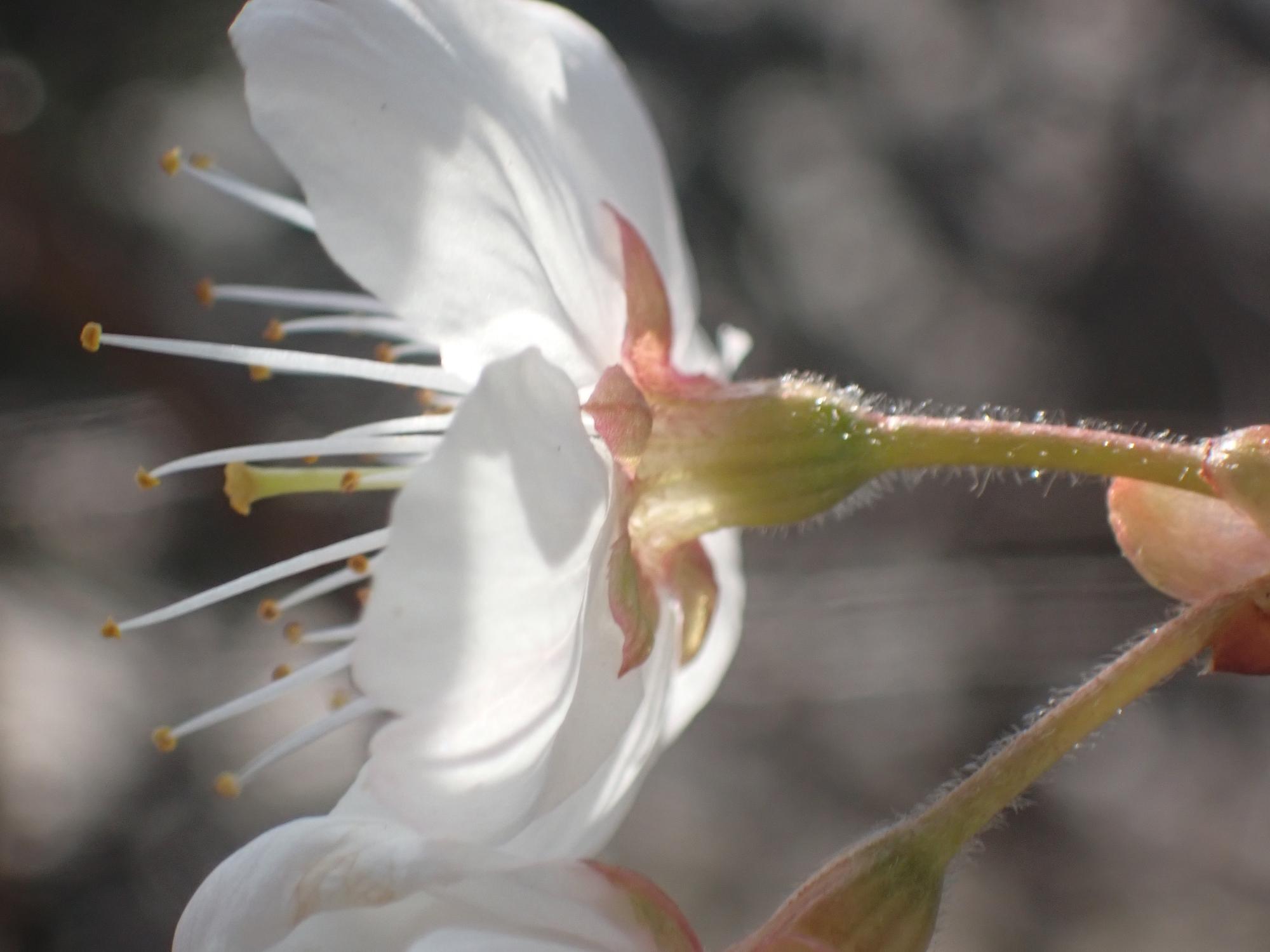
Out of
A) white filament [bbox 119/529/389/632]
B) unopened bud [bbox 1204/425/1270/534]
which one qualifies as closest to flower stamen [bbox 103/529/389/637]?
white filament [bbox 119/529/389/632]

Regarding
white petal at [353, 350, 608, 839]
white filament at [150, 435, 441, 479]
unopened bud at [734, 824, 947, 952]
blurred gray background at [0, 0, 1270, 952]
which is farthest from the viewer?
blurred gray background at [0, 0, 1270, 952]

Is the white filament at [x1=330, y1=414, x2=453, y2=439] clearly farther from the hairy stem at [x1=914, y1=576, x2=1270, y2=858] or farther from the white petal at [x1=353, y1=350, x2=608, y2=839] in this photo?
the hairy stem at [x1=914, y1=576, x2=1270, y2=858]

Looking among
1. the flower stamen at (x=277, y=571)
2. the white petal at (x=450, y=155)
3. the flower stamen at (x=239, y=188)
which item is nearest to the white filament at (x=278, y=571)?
the flower stamen at (x=277, y=571)

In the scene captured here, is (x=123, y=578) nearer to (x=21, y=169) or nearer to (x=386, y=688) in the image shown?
(x=21, y=169)

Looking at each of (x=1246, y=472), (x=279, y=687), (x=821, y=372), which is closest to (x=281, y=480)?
(x=279, y=687)

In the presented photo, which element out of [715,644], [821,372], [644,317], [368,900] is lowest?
[821,372]

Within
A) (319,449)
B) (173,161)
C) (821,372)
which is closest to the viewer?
(319,449)

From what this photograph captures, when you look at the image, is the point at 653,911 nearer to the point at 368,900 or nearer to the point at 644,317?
the point at 368,900
